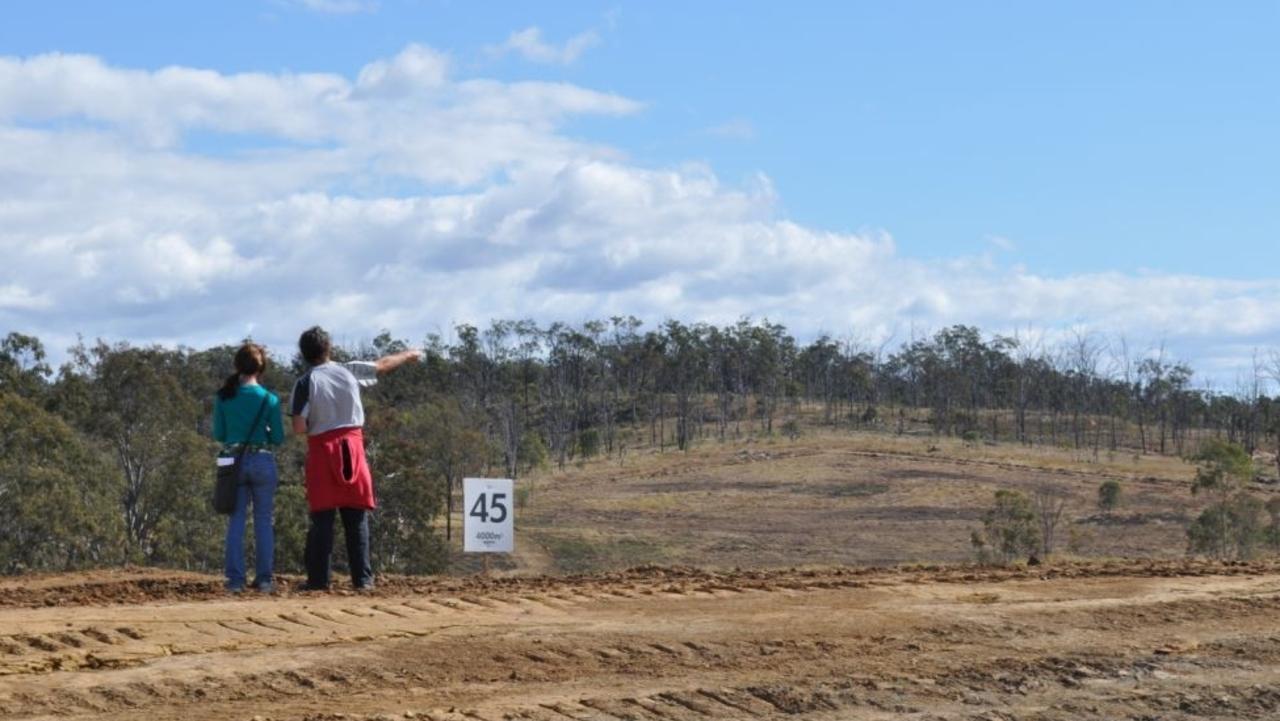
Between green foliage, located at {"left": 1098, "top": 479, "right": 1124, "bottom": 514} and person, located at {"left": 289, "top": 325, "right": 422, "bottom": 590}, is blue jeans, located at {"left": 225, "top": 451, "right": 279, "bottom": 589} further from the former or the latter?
green foliage, located at {"left": 1098, "top": 479, "right": 1124, "bottom": 514}

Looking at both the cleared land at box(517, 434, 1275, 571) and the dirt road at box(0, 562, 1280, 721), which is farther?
the cleared land at box(517, 434, 1275, 571)

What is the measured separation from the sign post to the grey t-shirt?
15.7ft

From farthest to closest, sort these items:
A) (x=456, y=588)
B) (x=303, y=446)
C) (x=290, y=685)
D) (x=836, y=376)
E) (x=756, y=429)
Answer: (x=836, y=376), (x=756, y=429), (x=303, y=446), (x=456, y=588), (x=290, y=685)

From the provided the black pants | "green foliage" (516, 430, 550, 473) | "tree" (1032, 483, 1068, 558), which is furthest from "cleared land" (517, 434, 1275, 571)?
the black pants

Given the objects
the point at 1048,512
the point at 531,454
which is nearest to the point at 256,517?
the point at 1048,512

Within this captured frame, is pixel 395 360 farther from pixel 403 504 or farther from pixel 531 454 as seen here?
pixel 531 454

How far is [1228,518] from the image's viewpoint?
41031 millimetres

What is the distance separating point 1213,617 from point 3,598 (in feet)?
26.4

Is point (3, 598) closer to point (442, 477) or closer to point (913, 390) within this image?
point (442, 477)

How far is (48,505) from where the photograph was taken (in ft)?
101

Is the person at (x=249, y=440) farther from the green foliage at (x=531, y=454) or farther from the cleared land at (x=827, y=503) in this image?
the green foliage at (x=531, y=454)

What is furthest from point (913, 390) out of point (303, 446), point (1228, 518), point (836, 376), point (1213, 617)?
point (1213, 617)

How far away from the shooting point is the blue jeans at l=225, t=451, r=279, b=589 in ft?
35.2

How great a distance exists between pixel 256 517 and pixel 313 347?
118cm
